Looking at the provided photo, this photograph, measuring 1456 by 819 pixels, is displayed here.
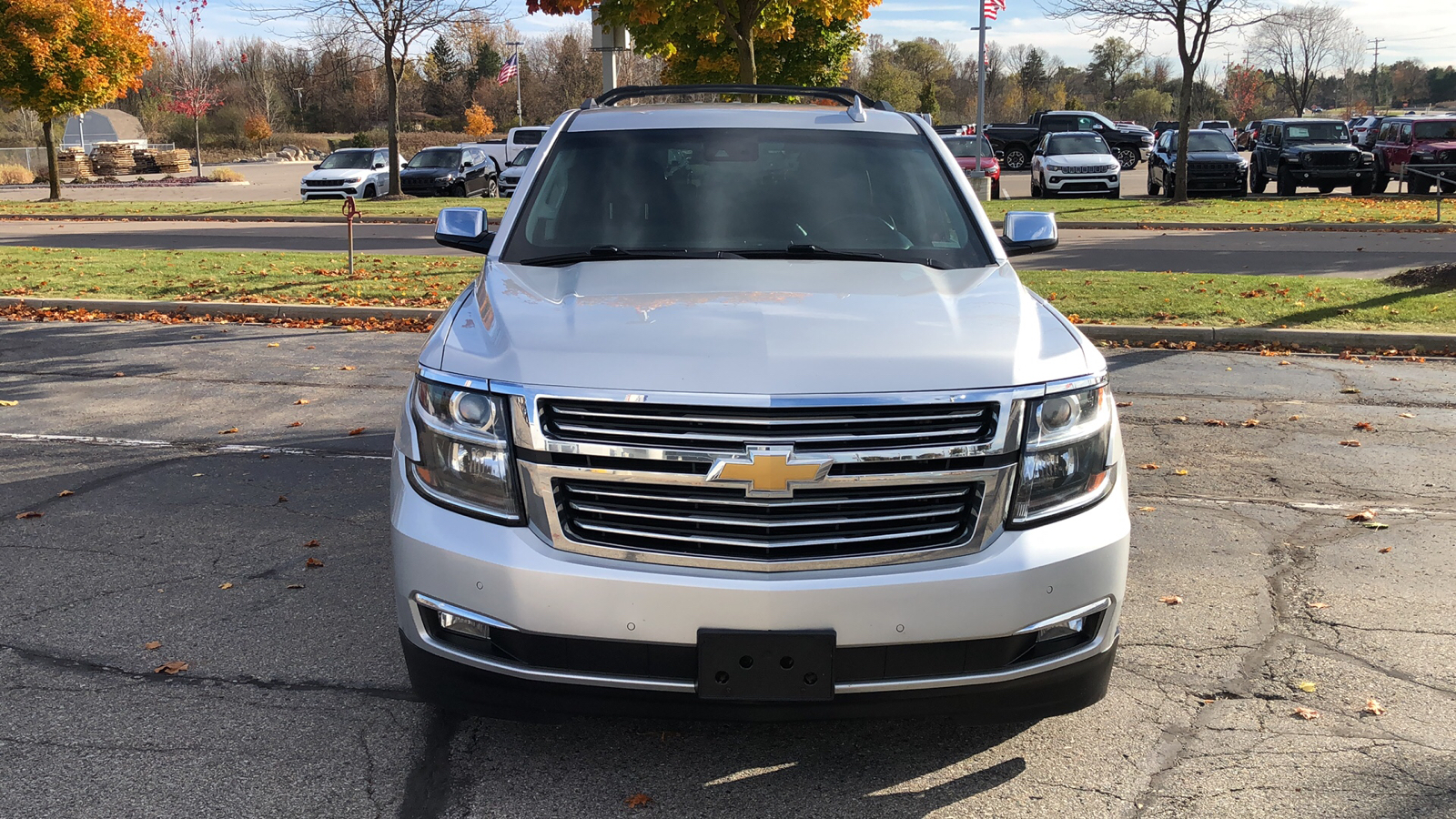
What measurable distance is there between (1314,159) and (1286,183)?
0.79m

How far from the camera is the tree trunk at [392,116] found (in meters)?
30.4

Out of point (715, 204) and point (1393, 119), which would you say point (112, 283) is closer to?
point (715, 204)

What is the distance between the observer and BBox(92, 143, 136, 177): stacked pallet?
5491cm

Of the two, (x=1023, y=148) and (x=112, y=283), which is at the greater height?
(x=1023, y=148)

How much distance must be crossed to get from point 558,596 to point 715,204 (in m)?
1.94

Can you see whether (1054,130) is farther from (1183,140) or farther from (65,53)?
(65,53)

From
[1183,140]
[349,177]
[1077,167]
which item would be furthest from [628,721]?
[349,177]

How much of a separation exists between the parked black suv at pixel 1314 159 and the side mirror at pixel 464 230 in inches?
1119

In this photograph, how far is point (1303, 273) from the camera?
14758 mm

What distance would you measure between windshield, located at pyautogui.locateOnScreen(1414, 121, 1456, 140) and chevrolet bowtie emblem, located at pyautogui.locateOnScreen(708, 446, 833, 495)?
31.3 meters

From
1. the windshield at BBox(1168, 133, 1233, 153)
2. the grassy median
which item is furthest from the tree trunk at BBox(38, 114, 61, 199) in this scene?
the windshield at BBox(1168, 133, 1233, 153)

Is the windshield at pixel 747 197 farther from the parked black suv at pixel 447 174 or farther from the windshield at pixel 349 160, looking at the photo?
the windshield at pixel 349 160

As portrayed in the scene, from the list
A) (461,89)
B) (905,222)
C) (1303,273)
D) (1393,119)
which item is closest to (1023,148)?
(1393,119)

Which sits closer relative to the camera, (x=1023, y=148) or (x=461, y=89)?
(x=1023, y=148)
